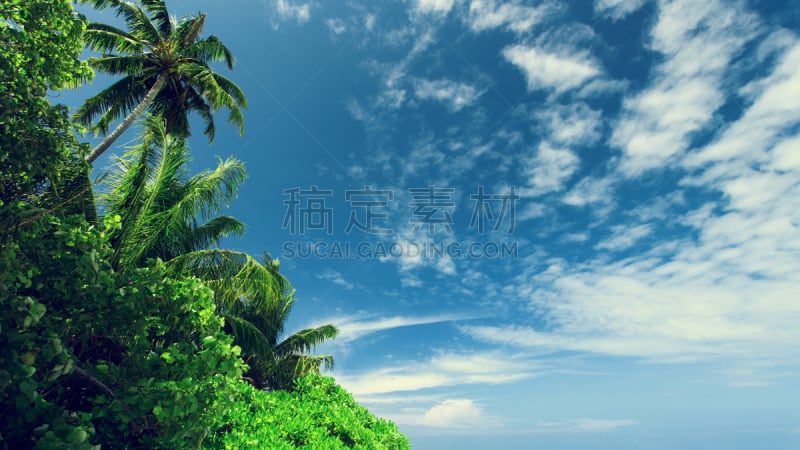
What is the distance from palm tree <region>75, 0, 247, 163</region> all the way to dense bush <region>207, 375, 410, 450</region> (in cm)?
1060

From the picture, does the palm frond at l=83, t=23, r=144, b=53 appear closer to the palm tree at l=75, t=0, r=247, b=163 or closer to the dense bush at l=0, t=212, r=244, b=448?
the palm tree at l=75, t=0, r=247, b=163

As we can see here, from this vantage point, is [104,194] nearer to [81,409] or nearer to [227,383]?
[81,409]

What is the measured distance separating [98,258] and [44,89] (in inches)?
86.2

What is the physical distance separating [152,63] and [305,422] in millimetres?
14215

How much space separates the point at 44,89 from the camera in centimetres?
562

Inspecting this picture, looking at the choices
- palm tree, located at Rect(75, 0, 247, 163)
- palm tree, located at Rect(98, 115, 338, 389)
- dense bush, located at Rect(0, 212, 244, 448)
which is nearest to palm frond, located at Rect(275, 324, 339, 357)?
palm tree, located at Rect(98, 115, 338, 389)

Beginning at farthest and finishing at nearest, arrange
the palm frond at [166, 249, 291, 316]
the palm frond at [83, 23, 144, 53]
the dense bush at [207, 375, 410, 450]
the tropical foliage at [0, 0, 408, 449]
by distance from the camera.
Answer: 1. the palm frond at [83, 23, 144, 53]
2. the palm frond at [166, 249, 291, 316]
3. the dense bush at [207, 375, 410, 450]
4. the tropical foliage at [0, 0, 408, 449]

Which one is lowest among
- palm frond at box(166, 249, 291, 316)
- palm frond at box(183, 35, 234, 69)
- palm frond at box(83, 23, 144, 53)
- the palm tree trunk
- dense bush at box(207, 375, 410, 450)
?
dense bush at box(207, 375, 410, 450)

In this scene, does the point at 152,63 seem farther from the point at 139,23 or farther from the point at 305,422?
the point at 305,422

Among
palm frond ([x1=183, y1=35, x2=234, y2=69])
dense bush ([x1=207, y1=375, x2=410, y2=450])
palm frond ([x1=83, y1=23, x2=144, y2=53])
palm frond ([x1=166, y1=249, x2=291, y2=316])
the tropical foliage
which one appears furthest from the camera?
palm frond ([x1=183, y1=35, x2=234, y2=69])

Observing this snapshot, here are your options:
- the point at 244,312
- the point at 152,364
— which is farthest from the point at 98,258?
the point at 244,312

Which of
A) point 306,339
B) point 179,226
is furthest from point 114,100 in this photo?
point 306,339

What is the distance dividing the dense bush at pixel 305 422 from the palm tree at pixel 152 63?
10599 mm

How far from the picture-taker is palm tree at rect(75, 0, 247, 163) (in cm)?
1577
